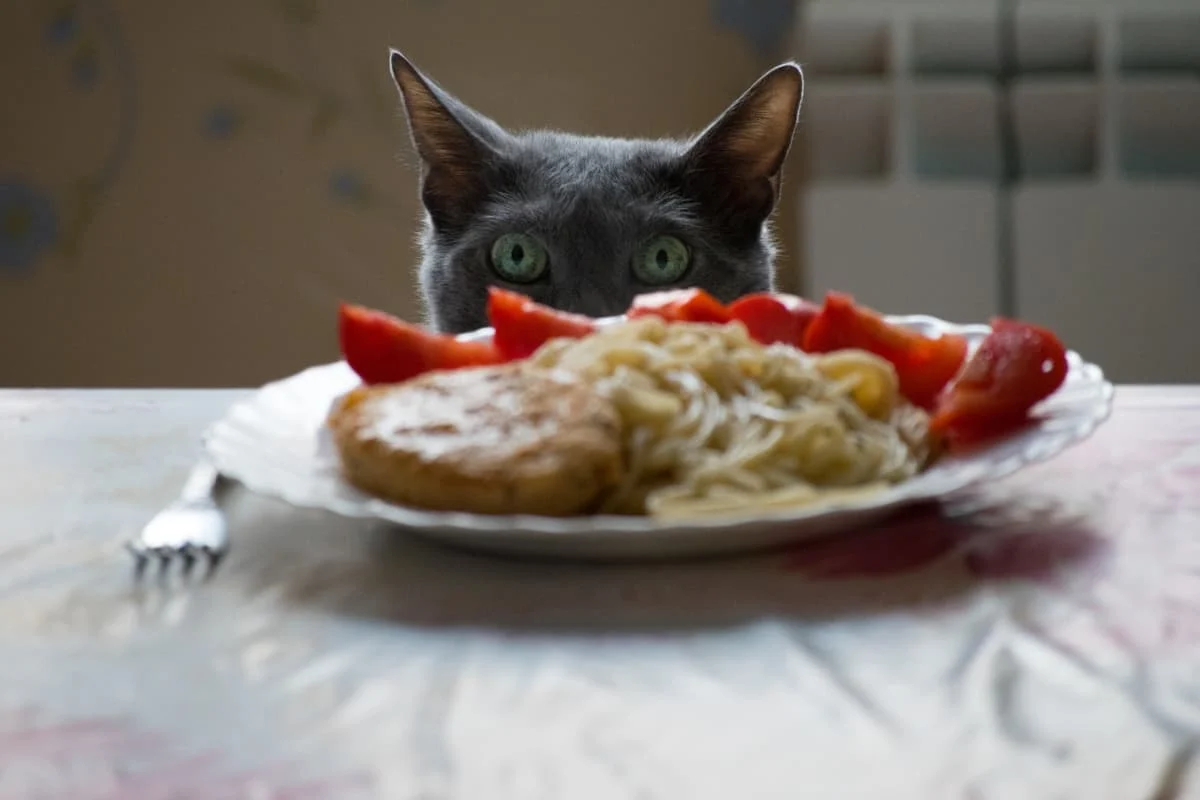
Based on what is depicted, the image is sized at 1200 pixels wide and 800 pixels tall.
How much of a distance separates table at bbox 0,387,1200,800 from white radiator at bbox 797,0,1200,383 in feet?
5.36

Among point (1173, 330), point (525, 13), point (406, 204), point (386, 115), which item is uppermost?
point (525, 13)

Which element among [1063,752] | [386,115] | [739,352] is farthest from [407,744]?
[386,115]

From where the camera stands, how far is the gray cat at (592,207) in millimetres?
1354

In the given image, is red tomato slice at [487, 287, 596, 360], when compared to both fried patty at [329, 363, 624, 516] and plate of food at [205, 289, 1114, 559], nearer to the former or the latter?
plate of food at [205, 289, 1114, 559]

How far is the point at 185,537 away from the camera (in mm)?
714

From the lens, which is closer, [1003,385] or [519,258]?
[1003,385]

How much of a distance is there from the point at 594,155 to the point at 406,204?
44.4 inches

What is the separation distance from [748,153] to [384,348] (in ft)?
2.21

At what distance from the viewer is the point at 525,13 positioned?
2.49m

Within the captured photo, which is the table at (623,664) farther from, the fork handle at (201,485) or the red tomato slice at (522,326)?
the red tomato slice at (522,326)

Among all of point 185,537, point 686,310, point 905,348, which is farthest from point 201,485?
point 905,348

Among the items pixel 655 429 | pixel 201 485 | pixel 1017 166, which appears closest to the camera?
pixel 655 429

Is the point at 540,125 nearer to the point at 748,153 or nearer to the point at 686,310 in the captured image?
the point at 748,153

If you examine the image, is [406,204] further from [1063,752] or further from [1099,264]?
[1063,752]
